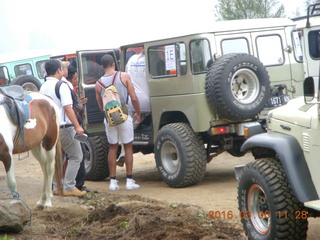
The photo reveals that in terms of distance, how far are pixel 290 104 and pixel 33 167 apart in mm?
9391

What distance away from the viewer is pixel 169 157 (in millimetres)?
9844

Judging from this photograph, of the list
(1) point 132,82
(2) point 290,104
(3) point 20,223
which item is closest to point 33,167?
(1) point 132,82

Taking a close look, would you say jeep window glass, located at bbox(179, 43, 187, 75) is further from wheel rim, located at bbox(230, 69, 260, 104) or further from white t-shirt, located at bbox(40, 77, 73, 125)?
white t-shirt, located at bbox(40, 77, 73, 125)

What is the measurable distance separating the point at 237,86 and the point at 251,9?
1250 cm

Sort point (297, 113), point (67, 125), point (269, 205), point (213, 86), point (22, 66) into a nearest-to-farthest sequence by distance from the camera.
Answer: point (269, 205) → point (297, 113) → point (213, 86) → point (67, 125) → point (22, 66)

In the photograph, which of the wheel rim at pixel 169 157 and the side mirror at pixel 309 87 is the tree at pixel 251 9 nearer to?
the wheel rim at pixel 169 157

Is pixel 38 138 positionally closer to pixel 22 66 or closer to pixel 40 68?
pixel 40 68

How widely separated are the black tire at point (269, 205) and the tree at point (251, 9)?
1583 centimetres

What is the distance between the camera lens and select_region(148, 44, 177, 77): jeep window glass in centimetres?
956

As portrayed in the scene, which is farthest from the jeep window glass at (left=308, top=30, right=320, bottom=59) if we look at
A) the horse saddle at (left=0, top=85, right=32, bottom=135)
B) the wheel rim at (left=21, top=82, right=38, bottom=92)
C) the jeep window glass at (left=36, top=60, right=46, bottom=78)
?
the jeep window glass at (left=36, top=60, right=46, bottom=78)

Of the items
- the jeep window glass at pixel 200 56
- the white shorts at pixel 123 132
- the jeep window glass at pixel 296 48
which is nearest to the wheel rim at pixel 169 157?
the white shorts at pixel 123 132

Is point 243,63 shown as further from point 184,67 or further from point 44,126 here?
point 44,126

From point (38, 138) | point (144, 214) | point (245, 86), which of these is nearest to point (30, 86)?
point (245, 86)

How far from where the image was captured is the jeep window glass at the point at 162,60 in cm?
956
